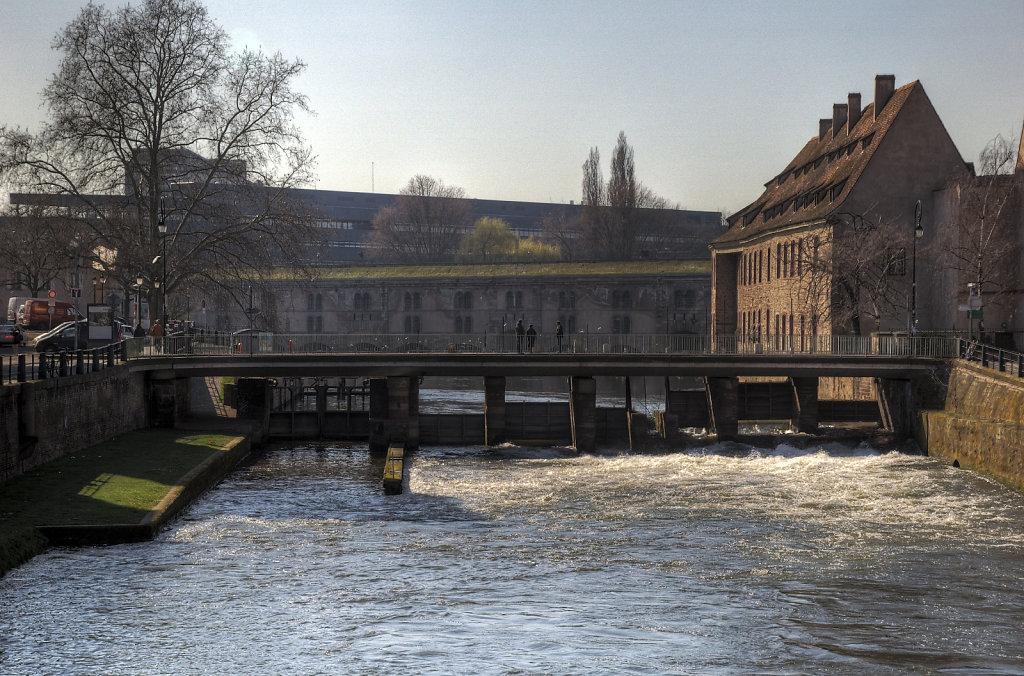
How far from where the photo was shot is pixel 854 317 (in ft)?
196

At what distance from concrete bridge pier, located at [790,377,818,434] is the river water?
449 inches

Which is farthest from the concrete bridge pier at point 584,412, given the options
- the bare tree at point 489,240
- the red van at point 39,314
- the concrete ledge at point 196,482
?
the bare tree at point 489,240

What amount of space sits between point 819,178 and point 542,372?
29566 mm

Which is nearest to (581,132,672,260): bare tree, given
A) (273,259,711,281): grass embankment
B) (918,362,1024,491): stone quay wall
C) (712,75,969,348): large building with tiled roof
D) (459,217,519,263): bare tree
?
(273,259,711,281): grass embankment

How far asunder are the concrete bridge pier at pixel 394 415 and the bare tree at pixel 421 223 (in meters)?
105

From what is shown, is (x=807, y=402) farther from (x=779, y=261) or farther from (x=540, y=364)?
(x=779, y=261)

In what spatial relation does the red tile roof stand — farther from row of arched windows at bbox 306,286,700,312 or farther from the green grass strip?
the green grass strip

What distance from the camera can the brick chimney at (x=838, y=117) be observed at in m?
74.9

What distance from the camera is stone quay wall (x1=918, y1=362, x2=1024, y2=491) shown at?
37531mm

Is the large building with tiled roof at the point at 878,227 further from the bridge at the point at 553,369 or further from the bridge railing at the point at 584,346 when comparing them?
the bridge at the point at 553,369

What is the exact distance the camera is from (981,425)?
1592 inches

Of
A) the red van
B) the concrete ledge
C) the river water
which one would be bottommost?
the river water

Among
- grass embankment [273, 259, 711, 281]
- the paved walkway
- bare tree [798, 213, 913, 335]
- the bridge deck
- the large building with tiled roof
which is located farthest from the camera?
grass embankment [273, 259, 711, 281]

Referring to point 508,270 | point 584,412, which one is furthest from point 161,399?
point 508,270
